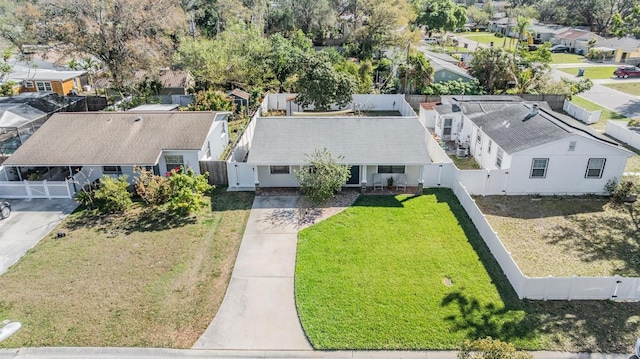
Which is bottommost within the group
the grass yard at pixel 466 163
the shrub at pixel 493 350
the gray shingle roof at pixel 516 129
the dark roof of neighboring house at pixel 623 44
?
the grass yard at pixel 466 163

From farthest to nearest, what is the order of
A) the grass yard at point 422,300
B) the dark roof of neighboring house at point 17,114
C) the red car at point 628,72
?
the red car at point 628,72, the dark roof of neighboring house at point 17,114, the grass yard at point 422,300

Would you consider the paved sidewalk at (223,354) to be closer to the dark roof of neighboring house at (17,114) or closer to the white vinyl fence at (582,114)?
the dark roof of neighboring house at (17,114)

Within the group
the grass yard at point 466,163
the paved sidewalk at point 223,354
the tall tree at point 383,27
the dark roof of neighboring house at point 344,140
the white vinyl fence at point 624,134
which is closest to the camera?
the paved sidewalk at point 223,354

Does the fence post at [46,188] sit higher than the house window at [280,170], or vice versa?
the house window at [280,170]

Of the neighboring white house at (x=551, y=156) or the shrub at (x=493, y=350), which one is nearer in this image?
the shrub at (x=493, y=350)

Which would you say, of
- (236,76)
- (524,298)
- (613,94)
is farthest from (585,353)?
(613,94)

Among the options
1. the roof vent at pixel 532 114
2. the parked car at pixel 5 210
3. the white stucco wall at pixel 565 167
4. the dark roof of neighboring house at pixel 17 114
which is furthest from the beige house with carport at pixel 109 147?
the roof vent at pixel 532 114

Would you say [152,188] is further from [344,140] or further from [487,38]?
[487,38]
